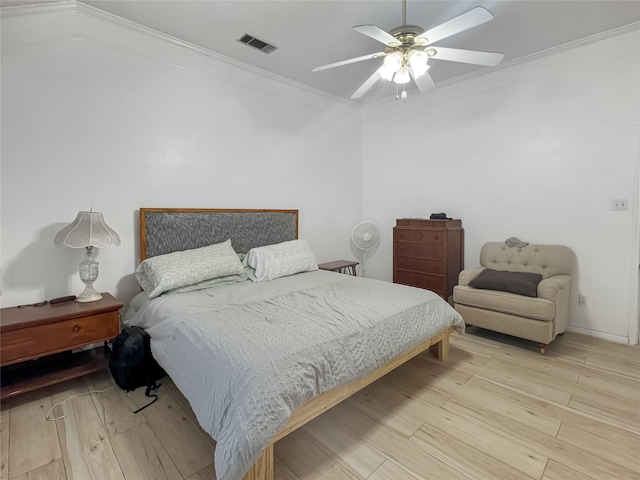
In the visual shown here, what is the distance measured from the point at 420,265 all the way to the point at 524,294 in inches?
46.6

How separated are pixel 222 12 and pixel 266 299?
225 cm

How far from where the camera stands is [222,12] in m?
2.42

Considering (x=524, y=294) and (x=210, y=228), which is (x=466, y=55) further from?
(x=210, y=228)

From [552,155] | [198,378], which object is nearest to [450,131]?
[552,155]

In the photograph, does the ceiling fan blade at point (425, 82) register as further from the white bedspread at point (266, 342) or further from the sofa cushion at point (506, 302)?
the sofa cushion at point (506, 302)

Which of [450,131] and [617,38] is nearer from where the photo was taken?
[617,38]

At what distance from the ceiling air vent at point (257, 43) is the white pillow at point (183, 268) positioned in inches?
75.3

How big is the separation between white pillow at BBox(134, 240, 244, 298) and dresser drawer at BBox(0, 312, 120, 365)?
0.34m

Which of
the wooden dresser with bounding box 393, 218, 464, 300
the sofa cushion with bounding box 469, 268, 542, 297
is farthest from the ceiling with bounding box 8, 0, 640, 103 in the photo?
the sofa cushion with bounding box 469, 268, 542, 297

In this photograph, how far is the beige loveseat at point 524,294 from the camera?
101 inches

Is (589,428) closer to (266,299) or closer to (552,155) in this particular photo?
(266,299)

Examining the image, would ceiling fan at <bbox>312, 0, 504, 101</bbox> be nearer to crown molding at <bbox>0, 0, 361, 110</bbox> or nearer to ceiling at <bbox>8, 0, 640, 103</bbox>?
ceiling at <bbox>8, 0, 640, 103</bbox>

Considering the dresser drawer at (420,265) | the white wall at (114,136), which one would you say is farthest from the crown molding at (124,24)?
the dresser drawer at (420,265)

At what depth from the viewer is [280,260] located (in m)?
3.06
